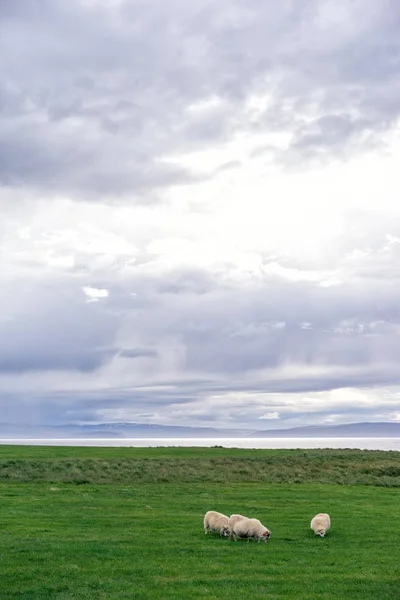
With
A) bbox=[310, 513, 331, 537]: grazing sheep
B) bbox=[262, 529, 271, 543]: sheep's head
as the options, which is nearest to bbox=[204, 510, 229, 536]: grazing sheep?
bbox=[262, 529, 271, 543]: sheep's head

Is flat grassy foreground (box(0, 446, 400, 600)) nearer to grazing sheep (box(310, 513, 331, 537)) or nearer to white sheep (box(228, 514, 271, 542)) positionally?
grazing sheep (box(310, 513, 331, 537))

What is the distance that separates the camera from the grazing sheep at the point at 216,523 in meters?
24.2

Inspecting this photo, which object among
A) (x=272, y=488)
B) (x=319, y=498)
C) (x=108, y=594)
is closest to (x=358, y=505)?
(x=319, y=498)

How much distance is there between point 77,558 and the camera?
20.1m

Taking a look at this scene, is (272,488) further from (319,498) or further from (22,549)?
(22,549)

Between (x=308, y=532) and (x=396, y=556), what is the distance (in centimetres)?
482

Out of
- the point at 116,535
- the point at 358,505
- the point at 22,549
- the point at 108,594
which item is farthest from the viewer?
the point at 358,505

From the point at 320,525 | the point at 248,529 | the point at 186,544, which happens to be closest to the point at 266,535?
the point at 248,529

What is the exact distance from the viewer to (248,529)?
23.5 m

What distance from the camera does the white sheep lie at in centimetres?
2327

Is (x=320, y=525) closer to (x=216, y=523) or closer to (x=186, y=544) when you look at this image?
(x=216, y=523)

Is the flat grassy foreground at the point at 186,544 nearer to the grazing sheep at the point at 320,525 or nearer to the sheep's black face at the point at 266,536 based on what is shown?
the grazing sheep at the point at 320,525

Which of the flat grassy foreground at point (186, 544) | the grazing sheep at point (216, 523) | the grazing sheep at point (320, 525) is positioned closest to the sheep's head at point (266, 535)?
the flat grassy foreground at point (186, 544)

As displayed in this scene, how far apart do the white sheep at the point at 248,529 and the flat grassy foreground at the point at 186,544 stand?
49 cm
